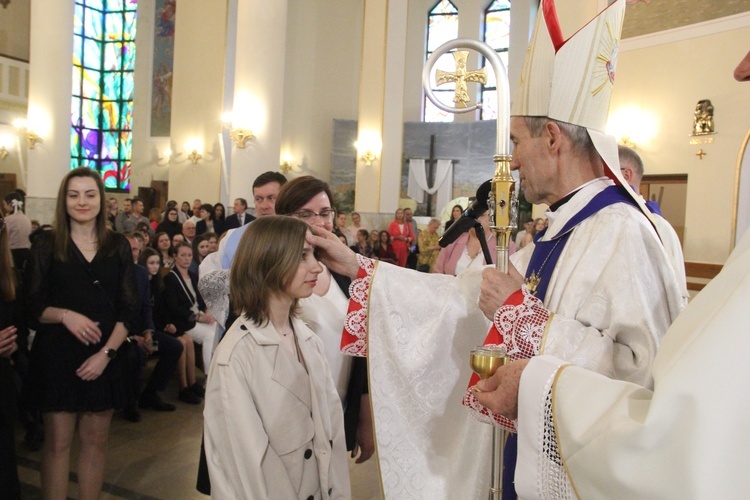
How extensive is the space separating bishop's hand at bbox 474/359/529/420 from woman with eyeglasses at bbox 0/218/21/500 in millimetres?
2383

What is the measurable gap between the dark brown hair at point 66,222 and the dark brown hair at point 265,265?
1.21m

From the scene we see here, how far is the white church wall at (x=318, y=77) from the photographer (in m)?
18.0

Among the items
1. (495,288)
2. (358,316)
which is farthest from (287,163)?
(495,288)

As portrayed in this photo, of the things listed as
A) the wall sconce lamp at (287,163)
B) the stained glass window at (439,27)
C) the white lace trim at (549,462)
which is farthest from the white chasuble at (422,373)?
the stained glass window at (439,27)

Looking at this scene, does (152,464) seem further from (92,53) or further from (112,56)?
(92,53)

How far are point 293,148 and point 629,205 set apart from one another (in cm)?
1686

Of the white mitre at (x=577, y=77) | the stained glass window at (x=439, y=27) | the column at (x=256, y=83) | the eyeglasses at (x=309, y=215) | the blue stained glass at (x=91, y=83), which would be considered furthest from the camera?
the blue stained glass at (x=91, y=83)

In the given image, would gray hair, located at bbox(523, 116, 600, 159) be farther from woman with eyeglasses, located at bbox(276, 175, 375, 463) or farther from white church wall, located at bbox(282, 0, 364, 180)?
white church wall, located at bbox(282, 0, 364, 180)

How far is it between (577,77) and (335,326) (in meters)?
1.32

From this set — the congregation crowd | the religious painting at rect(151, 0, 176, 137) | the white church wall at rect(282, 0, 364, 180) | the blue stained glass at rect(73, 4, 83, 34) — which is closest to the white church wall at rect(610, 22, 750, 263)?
the congregation crowd

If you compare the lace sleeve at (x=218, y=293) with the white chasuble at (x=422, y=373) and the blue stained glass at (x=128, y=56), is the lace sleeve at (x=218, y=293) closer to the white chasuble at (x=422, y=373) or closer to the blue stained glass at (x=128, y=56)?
the white chasuble at (x=422, y=373)

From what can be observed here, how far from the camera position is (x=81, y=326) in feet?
9.48

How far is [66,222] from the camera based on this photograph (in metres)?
2.97

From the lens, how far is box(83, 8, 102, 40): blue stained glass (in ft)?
63.5
